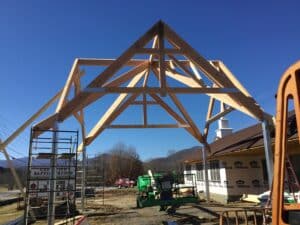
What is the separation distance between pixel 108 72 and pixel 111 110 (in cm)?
739

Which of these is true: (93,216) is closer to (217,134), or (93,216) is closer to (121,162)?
(217,134)

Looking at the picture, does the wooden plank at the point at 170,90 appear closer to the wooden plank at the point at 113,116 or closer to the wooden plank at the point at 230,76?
the wooden plank at the point at 230,76

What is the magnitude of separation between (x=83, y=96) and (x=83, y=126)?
885 cm

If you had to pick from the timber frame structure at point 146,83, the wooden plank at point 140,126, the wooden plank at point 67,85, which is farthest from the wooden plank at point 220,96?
the wooden plank at point 67,85

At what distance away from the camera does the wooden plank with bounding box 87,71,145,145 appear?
17.0 meters

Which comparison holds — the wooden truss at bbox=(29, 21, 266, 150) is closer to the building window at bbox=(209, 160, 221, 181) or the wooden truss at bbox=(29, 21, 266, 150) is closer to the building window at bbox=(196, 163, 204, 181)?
the building window at bbox=(209, 160, 221, 181)

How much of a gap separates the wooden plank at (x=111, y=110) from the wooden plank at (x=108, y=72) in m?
5.82

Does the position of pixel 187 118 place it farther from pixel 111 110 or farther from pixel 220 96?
pixel 220 96

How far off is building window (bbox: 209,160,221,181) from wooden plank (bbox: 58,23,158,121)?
14.4m

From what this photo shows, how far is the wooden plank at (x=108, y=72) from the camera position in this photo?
1030 centimetres

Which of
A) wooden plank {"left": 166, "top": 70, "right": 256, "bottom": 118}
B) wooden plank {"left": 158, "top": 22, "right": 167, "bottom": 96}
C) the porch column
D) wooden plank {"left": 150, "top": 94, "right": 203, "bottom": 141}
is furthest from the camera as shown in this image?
wooden plank {"left": 150, "top": 94, "right": 203, "bottom": 141}

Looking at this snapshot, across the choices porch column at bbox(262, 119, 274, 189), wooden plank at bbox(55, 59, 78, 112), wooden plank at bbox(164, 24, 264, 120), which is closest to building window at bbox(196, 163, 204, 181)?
porch column at bbox(262, 119, 274, 189)

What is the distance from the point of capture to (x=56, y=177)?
34.0 ft

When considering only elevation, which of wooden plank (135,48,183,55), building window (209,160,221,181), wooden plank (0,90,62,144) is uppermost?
wooden plank (135,48,183,55)
